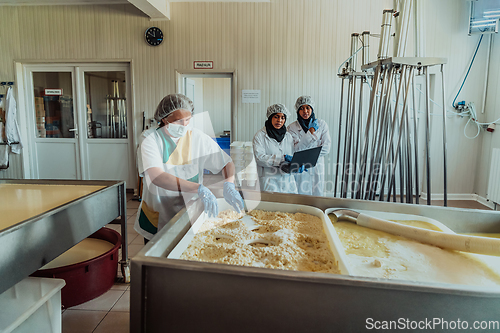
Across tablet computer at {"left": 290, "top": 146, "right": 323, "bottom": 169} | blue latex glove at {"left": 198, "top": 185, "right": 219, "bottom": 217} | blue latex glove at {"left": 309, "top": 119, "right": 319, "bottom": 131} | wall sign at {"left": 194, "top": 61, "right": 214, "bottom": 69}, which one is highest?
wall sign at {"left": 194, "top": 61, "right": 214, "bottom": 69}

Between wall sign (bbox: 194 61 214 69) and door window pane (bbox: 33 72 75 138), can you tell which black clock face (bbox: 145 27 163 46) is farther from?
door window pane (bbox: 33 72 75 138)

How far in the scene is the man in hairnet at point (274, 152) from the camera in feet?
8.87

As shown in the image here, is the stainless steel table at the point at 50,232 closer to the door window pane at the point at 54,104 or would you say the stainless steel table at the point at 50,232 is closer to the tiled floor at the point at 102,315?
the tiled floor at the point at 102,315

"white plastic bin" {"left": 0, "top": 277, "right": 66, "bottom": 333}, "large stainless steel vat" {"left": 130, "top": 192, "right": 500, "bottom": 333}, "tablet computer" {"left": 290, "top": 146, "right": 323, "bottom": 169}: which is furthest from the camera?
"tablet computer" {"left": 290, "top": 146, "right": 323, "bottom": 169}

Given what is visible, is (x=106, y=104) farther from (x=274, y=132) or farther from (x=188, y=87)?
(x=274, y=132)

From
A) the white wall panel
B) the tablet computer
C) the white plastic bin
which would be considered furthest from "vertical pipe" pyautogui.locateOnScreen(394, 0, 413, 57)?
the white wall panel

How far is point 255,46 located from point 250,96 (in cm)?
65

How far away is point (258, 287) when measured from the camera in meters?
0.74

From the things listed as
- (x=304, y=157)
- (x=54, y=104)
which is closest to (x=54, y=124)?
(x=54, y=104)

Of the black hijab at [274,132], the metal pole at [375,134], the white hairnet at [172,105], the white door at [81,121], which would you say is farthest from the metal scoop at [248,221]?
the white door at [81,121]

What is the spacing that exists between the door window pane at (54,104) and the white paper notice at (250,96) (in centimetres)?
252

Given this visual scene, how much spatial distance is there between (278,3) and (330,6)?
0.67m

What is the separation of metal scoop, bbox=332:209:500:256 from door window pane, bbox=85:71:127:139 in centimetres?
394

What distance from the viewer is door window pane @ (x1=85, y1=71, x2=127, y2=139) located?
4.33 metres
